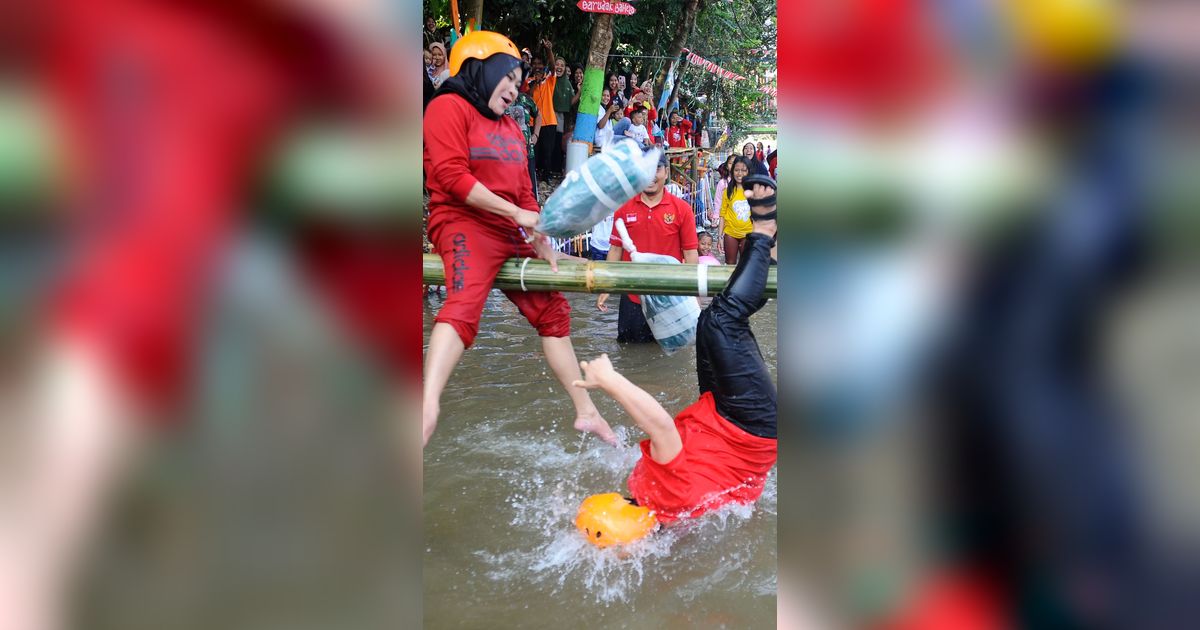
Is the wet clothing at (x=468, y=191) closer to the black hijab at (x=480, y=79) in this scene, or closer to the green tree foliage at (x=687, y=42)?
the black hijab at (x=480, y=79)

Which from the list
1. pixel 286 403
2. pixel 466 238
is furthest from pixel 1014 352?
pixel 466 238

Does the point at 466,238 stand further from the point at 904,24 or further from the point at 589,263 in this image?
the point at 904,24

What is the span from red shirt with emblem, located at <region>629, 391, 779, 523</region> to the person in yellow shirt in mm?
5740

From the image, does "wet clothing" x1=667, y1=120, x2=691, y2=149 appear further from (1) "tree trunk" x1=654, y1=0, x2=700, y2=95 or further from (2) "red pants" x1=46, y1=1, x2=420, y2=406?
(2) "red pants" x1=46, y1=1, x2=420, y2=406

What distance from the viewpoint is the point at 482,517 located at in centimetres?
385

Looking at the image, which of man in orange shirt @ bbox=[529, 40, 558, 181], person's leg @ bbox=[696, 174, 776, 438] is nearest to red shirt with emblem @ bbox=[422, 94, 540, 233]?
person's leg @ bbox=[696, 174, 776, 438]

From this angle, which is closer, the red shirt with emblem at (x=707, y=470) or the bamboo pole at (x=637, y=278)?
the bamboo pole at (x=637, y=278)

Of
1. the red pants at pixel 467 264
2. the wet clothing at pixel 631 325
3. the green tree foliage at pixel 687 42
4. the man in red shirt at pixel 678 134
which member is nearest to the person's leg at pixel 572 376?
the red pants at pixel 467 264

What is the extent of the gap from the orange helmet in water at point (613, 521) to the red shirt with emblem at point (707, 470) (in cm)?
7

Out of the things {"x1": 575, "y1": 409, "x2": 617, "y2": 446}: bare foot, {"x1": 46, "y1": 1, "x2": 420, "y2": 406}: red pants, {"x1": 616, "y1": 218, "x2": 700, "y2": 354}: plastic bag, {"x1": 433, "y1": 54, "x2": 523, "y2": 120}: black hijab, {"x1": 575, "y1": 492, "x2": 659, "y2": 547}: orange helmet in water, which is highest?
{"x1": 433, "y1": 54, "x2": 523, "y2": 120}: black hijab

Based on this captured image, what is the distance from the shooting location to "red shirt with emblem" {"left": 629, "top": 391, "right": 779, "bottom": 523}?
350cm

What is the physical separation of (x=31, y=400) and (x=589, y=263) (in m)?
3.00

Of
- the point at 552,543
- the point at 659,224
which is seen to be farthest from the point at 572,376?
the point at 659,224

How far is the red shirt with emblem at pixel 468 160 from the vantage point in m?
3.54
